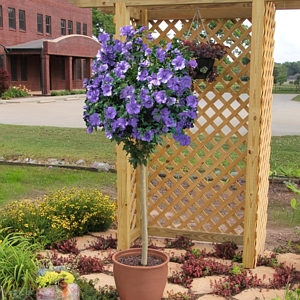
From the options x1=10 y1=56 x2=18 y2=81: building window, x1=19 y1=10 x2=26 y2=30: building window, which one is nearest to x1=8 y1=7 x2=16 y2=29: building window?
x1=19 y1=10 x2=26 y2=30: building window

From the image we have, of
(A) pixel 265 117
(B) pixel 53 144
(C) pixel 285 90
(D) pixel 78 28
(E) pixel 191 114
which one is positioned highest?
(D) pixel 78 28

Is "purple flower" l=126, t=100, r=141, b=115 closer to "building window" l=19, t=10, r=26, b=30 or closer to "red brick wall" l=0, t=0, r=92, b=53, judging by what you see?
"red brick wall" l=0, t=0, r=92, b=53

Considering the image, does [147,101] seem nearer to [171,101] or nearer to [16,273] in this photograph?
[171,101]

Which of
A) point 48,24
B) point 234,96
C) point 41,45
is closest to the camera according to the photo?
point 234,96

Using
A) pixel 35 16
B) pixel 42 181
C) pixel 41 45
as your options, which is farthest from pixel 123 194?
pixel 35 16

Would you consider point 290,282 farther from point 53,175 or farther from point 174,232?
point 53,175

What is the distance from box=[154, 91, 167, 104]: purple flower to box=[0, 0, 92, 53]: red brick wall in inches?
1242

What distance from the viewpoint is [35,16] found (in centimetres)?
3638

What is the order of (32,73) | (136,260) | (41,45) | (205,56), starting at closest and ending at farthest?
(136,260) < (205,56) < (41,45) < (32,73)

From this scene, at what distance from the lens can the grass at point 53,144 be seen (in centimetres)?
959

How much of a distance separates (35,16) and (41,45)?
4.20 metres

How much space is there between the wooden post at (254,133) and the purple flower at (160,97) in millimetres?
1423

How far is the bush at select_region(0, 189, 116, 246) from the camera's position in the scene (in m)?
5.00

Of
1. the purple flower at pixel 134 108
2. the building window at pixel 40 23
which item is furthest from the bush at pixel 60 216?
the building window at pixel 40 23
